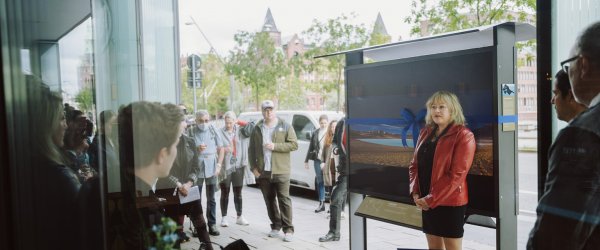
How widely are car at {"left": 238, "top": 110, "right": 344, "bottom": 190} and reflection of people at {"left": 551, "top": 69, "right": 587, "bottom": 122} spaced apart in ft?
10.8

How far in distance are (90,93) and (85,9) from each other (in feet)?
0.96

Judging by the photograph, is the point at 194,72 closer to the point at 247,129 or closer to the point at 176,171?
the point at 176,171

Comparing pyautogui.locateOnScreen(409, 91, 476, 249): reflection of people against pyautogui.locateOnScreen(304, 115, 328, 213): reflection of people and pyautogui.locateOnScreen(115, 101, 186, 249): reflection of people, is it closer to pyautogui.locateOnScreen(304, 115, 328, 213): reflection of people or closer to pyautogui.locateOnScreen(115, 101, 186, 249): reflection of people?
pyautogui.locateOnScreen(115, 101, 186, 249): reflection of people

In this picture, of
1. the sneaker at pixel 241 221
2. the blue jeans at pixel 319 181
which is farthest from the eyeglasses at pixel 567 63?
the blue jeans at pixel 319 181

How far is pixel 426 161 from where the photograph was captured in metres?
2.88

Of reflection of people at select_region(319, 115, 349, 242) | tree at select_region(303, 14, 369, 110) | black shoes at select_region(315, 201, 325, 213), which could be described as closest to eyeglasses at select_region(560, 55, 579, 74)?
tree at select_region(303, 14, 369, 110)

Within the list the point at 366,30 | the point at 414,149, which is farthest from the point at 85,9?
Answer: the point at 366,30

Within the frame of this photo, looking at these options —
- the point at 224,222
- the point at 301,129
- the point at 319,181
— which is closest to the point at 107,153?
the point at 224,222

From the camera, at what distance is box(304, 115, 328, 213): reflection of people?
18.1ft

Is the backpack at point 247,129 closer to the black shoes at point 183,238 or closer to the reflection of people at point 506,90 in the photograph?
the reflection of people at point 506,90

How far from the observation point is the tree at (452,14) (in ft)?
11.2

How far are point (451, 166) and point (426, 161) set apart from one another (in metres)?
0.17

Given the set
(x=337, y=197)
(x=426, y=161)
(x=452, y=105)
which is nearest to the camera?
(x=452, y=105)

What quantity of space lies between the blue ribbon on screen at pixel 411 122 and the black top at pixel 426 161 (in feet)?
0.27
